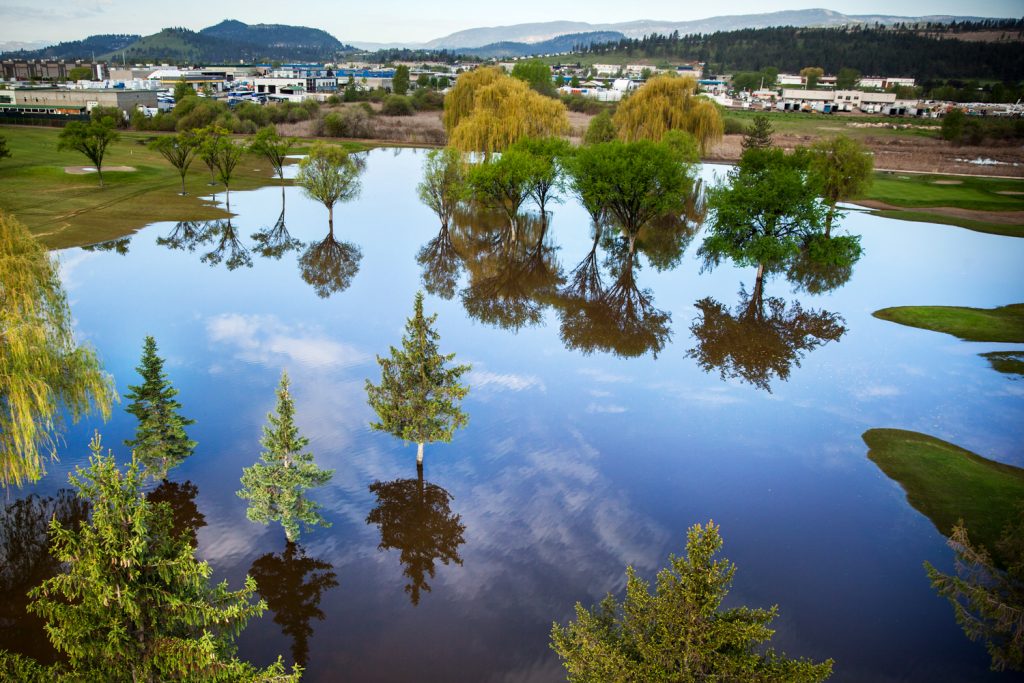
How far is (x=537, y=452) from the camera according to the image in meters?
24.6

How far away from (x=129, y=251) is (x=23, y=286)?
31.9 m

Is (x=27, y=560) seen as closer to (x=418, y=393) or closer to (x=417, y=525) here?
(x=417, y=525)

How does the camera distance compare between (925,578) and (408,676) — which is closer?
(408,676)

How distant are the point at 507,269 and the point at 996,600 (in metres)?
36.3

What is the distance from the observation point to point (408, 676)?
15320mm

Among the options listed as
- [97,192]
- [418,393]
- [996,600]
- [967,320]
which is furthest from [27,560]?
[97,192]

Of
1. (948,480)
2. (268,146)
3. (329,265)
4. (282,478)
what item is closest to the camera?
(282,478)

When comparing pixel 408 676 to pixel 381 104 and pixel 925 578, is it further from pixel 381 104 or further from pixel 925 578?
pixel 381 104

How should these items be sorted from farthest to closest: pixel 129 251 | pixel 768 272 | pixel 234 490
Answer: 1. pixel 768 272
2. pixel 129 251
3. pixel 234 490

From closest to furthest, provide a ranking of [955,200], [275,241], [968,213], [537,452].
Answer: [537,452] → [275,241] → [968,213] → [955,200]

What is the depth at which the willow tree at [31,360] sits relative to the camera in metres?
17.8

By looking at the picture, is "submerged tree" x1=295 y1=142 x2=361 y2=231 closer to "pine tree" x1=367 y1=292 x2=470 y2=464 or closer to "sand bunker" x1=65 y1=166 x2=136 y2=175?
"sand bunker" x1=65 y1=166 x2=136 y2=175

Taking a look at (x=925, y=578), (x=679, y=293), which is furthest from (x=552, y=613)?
(x=679, y=293)

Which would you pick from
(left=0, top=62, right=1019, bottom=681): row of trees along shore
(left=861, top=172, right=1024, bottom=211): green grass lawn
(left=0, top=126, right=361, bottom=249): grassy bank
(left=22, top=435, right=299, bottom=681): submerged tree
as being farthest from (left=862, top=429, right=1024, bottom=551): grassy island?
(left=861, top=172, right=1024, bottom=211): green grass lawn
